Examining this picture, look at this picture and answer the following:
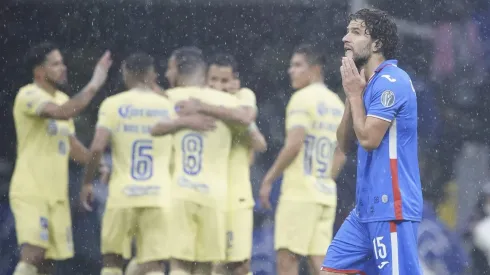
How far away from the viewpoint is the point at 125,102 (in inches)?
293

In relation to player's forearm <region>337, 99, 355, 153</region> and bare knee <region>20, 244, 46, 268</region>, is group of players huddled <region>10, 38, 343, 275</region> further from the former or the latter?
player's forearm <region>337, 99, 355, 153</region>

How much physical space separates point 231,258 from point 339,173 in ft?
3.04

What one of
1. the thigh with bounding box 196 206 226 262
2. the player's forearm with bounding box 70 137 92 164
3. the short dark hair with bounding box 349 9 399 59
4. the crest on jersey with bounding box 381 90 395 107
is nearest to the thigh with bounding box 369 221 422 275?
the crest on jersey with bounding box 381 90 395 107

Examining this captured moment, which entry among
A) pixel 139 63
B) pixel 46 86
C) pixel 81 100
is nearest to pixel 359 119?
pixel 139 63

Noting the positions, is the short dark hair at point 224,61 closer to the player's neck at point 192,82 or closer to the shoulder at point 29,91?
the player's neck at point 192,82

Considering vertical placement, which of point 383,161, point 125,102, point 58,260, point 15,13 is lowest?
point 58,260

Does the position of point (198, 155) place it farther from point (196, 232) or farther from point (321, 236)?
point (321, 236)

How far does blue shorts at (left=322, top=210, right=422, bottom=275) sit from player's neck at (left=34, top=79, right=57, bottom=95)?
2.96 metres

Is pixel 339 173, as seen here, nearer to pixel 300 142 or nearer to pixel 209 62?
pixel 300 142

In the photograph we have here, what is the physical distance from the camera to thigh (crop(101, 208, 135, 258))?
7.48m

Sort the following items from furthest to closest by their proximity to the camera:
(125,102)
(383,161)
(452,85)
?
(452,85)
(125,102)
(383,161)

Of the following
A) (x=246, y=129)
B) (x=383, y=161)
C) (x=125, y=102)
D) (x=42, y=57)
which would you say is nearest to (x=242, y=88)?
(x=246, y=129)

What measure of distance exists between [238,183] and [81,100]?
116 centimetres

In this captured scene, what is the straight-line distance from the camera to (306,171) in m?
7.67
